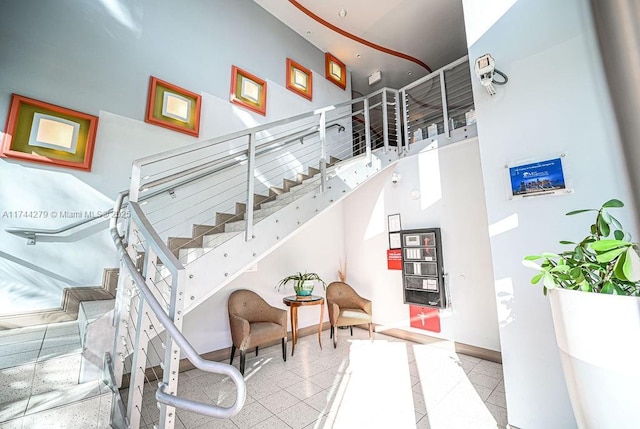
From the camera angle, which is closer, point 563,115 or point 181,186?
point 563,115

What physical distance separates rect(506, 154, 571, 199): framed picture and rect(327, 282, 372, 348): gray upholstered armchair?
2.73 metres

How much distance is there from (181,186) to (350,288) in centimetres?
314

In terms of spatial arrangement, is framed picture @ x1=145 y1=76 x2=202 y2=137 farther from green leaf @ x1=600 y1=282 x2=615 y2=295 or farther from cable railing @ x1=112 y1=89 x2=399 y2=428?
green leaf @ x1=600 y1=282 x2=615 y2=295

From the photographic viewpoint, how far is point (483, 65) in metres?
1.98

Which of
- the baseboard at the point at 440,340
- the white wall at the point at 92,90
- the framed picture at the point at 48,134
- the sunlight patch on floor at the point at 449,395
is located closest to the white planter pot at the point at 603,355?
the sunlight patch on floor at the point at 449,395

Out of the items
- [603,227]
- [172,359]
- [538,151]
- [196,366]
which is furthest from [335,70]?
[196,366]

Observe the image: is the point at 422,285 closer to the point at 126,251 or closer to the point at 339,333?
the point at 339,333

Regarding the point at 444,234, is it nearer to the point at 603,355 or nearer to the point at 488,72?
the point at 488,72

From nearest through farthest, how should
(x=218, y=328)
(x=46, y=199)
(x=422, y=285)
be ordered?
(x=46, y=199)
(x=218, y=328)
(x=422, y=285)

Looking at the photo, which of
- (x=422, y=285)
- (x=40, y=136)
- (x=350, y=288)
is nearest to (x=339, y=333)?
(x=350, y=288)

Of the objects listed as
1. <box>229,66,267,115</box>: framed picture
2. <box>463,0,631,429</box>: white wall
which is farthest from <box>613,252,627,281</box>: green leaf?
<box>229,66,267,115</box>: framed picture

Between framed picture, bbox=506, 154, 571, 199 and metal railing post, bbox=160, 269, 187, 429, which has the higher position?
framed picture, bbox=506, 154, 571, 199

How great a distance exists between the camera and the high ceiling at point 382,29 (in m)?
4.54

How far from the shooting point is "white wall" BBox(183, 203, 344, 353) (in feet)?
11.1
